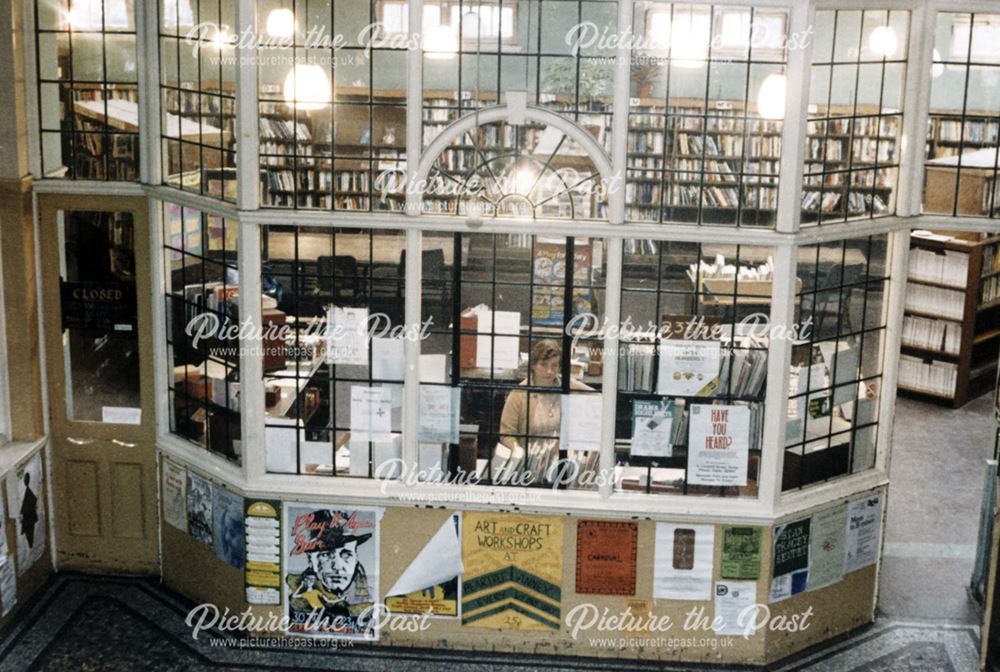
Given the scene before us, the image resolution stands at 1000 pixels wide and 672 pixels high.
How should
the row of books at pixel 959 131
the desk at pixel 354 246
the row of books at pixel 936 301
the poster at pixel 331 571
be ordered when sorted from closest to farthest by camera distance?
1. the desk at pixel 354 246
2. the poster at pixel 331 571
3. the row of books at pixel 959 131
4. the row of books at pixel 936 301

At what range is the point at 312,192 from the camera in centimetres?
780

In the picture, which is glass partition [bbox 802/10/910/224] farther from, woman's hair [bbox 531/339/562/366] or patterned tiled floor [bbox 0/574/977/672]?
patterned tiled floor [bbox 0/574/977/672]

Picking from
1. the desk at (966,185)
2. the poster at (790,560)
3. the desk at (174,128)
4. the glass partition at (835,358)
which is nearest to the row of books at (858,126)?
the desk at (966,185)

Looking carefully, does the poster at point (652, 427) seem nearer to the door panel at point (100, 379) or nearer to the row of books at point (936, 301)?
the door panel at point (100, 379)

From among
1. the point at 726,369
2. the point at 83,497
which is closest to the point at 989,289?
the point at 726,369

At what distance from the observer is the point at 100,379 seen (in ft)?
29.0

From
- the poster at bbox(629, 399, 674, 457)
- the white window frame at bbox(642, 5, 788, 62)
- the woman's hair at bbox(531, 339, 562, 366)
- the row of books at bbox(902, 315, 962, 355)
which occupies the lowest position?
the row of books at bbox(902, 315, 962, 355)

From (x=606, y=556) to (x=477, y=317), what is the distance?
173 centimetres

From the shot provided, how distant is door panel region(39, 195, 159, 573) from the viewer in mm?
8602

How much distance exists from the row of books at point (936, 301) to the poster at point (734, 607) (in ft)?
20.2

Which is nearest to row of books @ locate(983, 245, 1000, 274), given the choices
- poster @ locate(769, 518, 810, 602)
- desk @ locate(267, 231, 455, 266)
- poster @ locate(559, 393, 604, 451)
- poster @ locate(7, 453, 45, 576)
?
poster @ locate(769, 518, 810, 602)

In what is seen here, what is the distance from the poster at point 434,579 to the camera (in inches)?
320

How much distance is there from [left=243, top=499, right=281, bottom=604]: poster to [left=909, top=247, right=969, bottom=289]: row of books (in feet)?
26.4

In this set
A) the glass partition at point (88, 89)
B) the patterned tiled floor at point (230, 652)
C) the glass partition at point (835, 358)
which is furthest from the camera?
the glass partition at point (88, 89)
